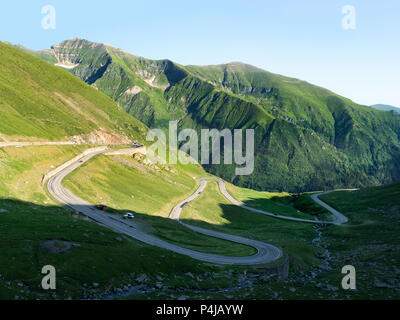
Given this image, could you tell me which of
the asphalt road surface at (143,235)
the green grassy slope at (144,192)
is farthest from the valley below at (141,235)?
the green grassy slope at (144,192)

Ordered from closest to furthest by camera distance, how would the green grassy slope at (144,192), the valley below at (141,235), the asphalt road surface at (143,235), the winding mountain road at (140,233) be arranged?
the valley below at (141,235), the asphalt road surface at (143,235), the winding mountain road at (140,233), the green grassy slope at (144,192)

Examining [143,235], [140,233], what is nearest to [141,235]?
[143,235]

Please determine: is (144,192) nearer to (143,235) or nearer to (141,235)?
(143,235)

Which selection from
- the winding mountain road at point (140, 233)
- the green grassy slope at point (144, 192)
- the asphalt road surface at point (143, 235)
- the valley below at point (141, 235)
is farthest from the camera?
the green grassy slope at point (144, 192)

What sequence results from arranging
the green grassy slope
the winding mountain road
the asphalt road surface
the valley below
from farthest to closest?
the green grassy slope < the winding mountain road < the asphalt road surface < the valley below

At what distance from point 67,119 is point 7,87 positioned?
39179mm

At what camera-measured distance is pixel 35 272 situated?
3397 cm

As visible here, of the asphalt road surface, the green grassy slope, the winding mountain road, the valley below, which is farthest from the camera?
the green grassy slope

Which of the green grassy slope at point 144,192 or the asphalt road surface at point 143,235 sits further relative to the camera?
the green grassy slope at point 144,192

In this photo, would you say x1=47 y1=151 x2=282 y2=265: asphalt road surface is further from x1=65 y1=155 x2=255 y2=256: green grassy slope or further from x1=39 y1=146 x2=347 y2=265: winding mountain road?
x1=65 y1=155 x2=255 y2=256: green grassy slope

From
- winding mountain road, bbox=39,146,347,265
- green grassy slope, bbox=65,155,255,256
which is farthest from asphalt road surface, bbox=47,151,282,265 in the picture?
green grassy slope, bbox=65,155,255,256

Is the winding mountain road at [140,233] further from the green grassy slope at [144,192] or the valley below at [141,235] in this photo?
the green grassy slope at [144,192]
